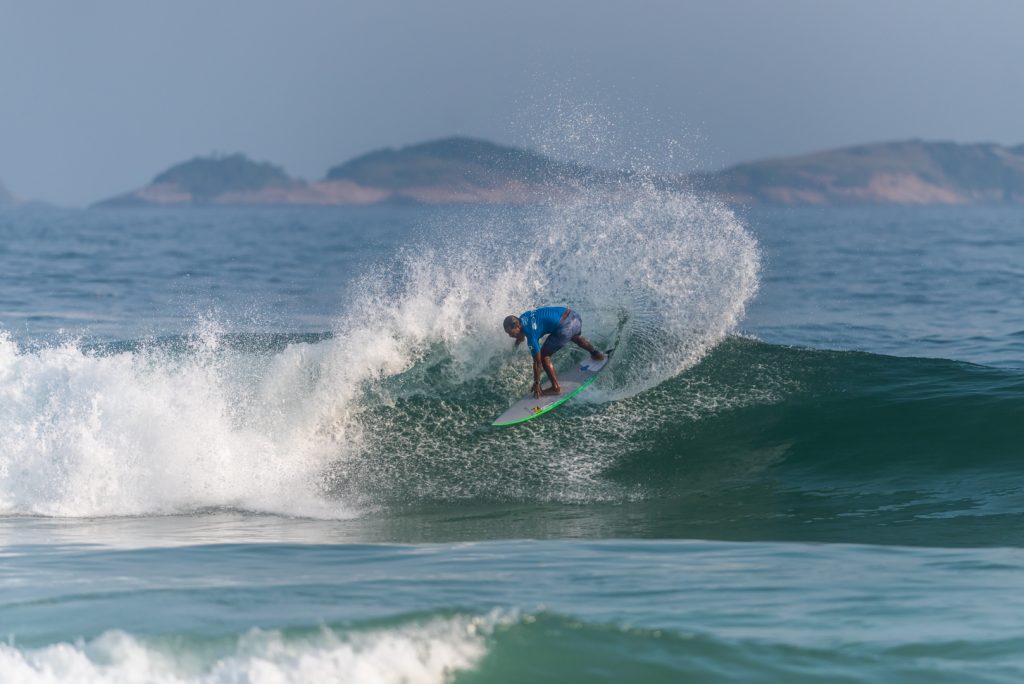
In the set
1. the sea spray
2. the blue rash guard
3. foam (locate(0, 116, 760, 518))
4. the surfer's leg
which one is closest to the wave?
foam (locate(0, 116, 760, 518))

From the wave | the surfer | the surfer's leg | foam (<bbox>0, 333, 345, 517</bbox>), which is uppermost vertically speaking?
the surfer

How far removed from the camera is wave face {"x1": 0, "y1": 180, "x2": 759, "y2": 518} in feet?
37.9

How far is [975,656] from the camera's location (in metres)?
6.41

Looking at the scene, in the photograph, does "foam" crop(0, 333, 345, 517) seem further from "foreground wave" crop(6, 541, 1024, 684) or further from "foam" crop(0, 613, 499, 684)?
"foam" crop(0, 613, 499, 684)

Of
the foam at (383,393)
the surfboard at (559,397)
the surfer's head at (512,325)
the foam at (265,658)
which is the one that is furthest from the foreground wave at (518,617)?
the surfboard at (559,397)

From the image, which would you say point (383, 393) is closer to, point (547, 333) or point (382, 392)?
point (382, 392)

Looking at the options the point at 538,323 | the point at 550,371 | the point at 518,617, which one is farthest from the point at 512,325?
the point at 518,617

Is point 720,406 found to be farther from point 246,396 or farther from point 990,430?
point 246,396

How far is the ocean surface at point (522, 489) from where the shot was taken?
6.56 meters

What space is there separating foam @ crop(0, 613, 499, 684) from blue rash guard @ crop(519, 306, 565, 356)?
624 centimetres

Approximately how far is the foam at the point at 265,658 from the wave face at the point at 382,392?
4282 mm

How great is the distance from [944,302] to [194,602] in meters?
23.4

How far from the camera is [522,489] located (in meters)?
11.5

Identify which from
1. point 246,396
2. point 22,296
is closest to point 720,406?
point 246,396
